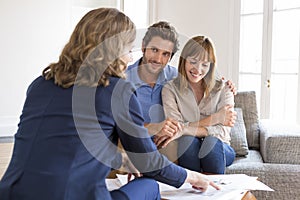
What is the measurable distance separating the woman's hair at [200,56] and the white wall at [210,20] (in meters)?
2.12

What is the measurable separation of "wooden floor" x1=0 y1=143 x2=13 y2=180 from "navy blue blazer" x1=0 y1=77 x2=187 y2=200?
235cm

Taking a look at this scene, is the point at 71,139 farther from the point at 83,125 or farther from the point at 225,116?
the point at 225,116

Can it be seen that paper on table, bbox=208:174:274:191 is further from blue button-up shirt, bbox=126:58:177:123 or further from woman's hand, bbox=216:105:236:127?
blue button-up shirt, bbox=126:58:177:123

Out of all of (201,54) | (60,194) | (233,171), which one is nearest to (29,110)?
(60,194)

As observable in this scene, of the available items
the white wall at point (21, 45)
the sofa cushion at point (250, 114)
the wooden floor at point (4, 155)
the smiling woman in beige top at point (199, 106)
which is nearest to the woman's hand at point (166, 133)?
the smiling woman in beige top at point (199, 106)

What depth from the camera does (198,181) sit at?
1.55m

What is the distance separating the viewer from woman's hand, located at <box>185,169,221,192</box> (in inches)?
59.9

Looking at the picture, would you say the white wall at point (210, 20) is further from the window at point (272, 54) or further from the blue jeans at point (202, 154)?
the blue jeans at point (202, 154)

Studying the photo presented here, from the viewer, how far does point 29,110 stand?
4.41 feet

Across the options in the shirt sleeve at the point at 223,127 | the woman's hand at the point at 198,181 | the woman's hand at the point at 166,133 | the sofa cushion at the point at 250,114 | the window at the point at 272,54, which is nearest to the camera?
the woman's hand at the point at 198,181

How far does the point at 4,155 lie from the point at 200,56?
8.49 feet

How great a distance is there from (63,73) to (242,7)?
11.1 feet

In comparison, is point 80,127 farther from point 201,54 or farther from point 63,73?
point 201,54

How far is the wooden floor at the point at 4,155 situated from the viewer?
3.68 metres
